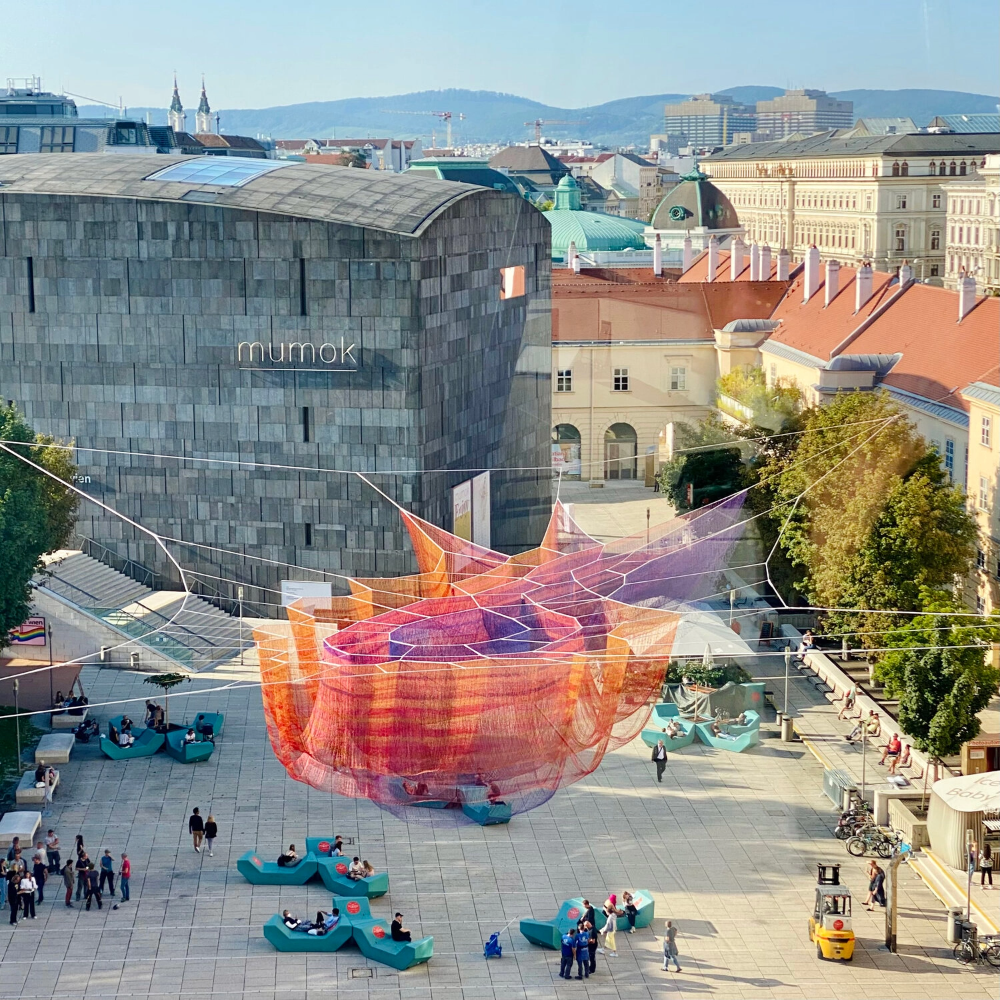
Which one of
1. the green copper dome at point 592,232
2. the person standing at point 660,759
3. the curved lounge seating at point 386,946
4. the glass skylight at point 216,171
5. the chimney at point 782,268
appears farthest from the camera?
the green copper dome at point 592,232

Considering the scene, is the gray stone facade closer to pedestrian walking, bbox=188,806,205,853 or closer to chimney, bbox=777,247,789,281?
pedestrian walking, bbox=188,806,205,853

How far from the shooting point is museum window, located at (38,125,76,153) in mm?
65812

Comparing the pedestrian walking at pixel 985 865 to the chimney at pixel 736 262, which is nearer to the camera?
the pedestrian walking at pixel 985 865

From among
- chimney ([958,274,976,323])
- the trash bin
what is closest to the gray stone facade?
chimney ([958,274,976,323])

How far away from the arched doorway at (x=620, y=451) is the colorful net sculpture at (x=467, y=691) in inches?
458

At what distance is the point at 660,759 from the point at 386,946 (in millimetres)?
7300

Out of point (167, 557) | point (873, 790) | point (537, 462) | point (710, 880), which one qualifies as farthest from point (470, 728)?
point (537, 462)

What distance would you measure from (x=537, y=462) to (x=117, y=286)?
10.1 meters

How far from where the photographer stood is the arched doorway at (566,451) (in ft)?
130

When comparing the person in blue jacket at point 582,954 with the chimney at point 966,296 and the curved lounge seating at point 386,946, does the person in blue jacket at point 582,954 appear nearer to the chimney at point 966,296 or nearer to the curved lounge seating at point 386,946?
the curved lounge seating at point 386,946

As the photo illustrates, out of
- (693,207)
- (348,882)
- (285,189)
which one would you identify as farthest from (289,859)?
(693,207)

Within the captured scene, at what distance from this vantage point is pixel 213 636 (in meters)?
31.2

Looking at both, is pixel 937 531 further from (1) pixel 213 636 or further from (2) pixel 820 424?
(1) pixel 213 636

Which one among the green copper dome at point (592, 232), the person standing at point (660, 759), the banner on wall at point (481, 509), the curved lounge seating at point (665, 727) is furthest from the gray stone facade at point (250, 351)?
the green copper dome at point (592, 232)
